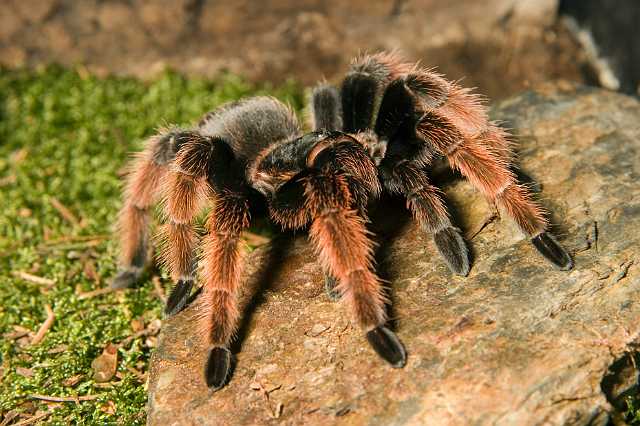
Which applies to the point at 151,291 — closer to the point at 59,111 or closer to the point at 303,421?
the point at 303,421

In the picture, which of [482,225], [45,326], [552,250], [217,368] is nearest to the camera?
[217,368]

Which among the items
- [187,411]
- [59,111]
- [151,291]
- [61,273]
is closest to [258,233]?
[151,291]

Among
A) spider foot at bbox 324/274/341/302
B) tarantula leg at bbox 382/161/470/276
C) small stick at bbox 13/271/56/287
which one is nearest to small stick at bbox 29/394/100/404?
small stick at bbox 13/271/56/287

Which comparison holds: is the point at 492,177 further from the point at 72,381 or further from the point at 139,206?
the point at 72,381

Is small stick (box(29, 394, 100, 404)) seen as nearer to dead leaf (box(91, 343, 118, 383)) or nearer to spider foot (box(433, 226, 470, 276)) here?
dead leaf (box(91, 343, 118, 383))

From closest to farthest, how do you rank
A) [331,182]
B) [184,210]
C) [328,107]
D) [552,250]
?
[331,182]
[552,250]
[184,210]
[328,107]

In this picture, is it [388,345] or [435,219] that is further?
[435,219]

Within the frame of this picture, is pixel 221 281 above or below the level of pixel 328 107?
below

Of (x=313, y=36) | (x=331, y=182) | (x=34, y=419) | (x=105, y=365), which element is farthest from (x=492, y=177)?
(x=313, y=36)
